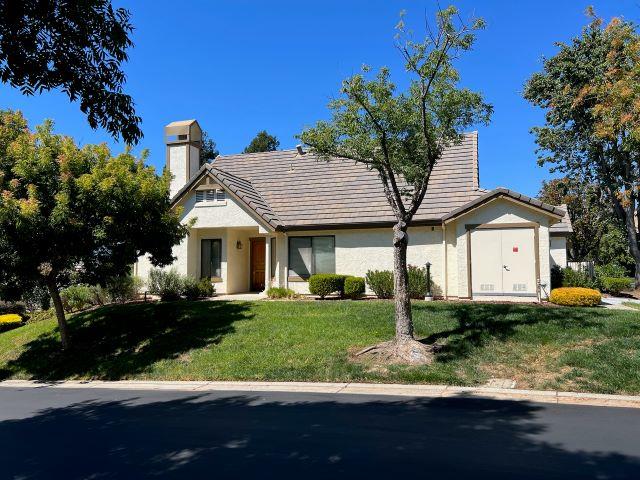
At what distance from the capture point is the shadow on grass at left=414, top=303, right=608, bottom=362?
36.2 feet

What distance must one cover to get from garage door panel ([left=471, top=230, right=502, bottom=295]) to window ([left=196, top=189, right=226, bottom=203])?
400 inches

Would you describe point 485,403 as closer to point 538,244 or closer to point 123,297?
point 538,244

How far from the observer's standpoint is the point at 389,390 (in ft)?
29.7

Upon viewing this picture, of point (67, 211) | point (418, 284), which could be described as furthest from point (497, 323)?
point (67, 211)

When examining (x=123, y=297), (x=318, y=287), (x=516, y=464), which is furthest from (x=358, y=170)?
(x=516, y=464)

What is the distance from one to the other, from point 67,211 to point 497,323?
36.6 feet

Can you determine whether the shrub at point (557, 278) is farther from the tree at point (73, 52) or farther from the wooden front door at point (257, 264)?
the tree at point (73, 52)

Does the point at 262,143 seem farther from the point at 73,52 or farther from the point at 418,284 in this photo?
the point at 73,52

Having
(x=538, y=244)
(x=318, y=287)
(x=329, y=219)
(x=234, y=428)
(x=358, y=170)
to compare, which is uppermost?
(x=358, y=170)

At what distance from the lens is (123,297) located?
64.8 feet

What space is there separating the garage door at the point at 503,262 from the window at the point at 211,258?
10.5m

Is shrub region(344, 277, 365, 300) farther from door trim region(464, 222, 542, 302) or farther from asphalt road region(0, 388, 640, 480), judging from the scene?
asphalt road region(0, 388, 640, 480)

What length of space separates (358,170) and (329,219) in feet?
11.7

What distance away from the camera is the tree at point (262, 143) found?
1980 inches
